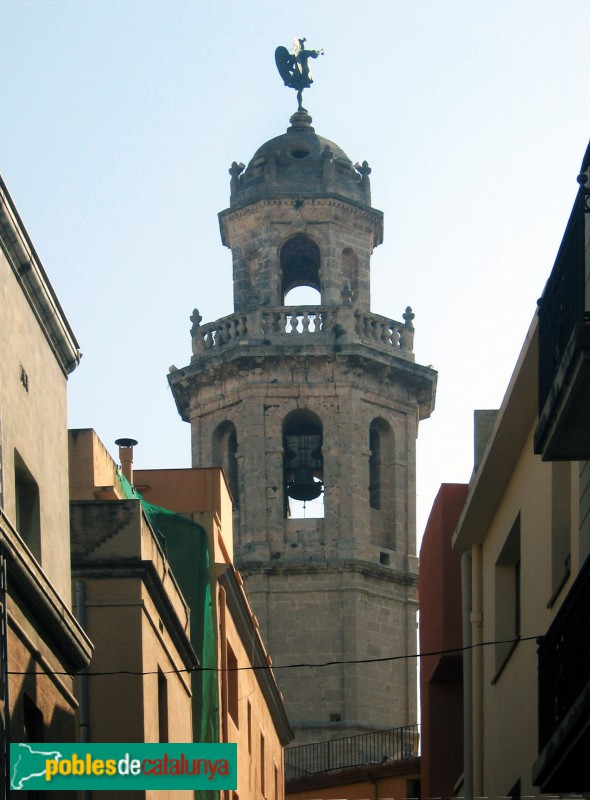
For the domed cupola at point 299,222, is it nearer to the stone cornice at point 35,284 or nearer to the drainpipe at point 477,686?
the drainpipe at point 477,686

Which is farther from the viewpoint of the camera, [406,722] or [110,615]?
[406,722]

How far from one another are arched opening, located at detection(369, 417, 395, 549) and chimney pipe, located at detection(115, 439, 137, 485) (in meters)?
24.9

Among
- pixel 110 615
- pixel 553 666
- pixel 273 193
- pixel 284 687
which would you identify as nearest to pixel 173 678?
pixel 110 615

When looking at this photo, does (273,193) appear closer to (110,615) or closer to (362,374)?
(362,374)

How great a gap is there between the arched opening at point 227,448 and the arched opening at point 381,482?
304cm

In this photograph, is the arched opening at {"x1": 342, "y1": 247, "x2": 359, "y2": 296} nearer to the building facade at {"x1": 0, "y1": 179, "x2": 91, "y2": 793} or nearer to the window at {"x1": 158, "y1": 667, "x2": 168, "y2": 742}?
the window at {"x1": 158, "y1": 667, "x2": 168, "y2": 742}

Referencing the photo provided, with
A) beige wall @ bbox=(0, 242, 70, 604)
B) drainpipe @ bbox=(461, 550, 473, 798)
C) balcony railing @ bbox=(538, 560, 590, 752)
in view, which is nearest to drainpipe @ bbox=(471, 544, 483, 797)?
drainpipe @ bbox=(461, 550, 473, 798)

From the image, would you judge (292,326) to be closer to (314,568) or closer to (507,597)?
(314,568)

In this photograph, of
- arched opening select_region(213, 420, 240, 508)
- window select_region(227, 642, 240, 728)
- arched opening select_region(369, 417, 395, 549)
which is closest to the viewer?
window select_region(227, 642, 240, 728)

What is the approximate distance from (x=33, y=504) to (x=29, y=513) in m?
0.08

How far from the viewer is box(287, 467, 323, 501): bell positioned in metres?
56.1

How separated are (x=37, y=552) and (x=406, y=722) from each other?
35.5m

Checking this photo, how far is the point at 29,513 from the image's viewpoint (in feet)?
64.1

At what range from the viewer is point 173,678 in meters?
24.9
